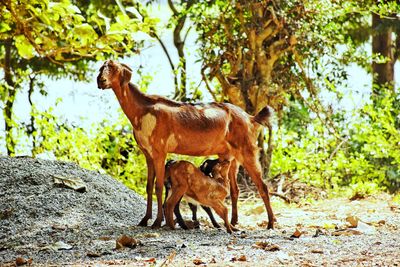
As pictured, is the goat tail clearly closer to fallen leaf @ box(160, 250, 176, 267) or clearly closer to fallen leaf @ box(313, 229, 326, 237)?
fallen leaf @ box(313, 229, 326, 237)

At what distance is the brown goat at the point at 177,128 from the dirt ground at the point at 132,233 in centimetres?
59

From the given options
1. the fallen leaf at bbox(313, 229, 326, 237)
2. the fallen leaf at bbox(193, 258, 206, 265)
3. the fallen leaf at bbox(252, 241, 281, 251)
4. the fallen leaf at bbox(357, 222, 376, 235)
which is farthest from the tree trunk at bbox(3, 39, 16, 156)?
the fallen leaf at bbox(193, 258, 206, 265)

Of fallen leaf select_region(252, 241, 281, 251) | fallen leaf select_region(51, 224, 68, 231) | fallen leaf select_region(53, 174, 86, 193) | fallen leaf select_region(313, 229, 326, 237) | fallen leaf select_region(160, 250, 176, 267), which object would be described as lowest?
fallen leaf select_region(51, 224, 68, 231)

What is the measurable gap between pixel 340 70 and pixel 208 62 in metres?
2.70

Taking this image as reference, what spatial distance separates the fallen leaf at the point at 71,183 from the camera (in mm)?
8102

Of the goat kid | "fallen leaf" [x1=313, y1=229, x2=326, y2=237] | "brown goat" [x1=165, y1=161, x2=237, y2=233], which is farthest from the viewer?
the goat kid

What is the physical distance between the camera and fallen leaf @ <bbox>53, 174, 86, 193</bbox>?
8102 millimetres

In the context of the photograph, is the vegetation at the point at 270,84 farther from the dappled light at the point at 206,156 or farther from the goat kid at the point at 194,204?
the goat kid at the point at 194,204

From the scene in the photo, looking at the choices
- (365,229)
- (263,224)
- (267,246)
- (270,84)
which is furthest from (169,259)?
(270,84)

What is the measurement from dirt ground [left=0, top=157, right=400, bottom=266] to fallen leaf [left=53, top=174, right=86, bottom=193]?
0.01 meters

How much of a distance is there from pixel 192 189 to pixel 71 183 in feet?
5.44

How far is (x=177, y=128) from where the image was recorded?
23.6 ft

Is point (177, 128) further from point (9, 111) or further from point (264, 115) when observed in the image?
point (9, 111)

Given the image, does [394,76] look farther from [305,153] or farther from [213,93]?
[213,93]
